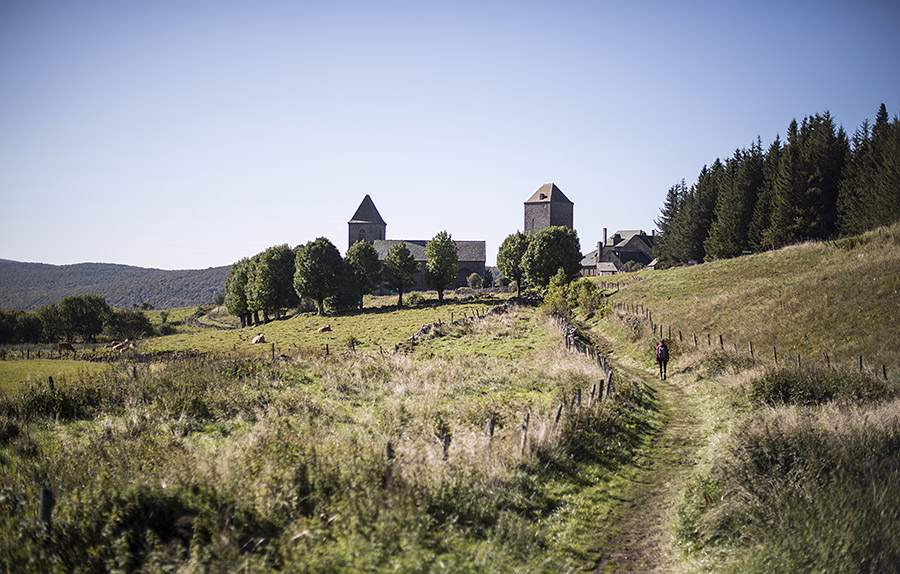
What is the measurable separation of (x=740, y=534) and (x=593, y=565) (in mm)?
2073

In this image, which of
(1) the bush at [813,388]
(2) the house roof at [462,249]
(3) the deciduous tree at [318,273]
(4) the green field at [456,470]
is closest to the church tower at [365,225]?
(2) the house roof at [462,249]

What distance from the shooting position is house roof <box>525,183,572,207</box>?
102 m

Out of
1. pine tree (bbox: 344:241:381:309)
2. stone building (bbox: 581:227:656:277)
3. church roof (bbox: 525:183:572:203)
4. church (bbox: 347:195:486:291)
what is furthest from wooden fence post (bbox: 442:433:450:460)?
church roof (bbox: 525:183:572:203)

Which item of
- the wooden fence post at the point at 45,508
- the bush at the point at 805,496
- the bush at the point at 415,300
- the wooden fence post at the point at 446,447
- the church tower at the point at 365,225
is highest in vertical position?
the church tower at the point at 365,225

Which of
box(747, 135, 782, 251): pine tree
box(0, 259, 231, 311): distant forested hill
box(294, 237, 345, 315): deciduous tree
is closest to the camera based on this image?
box(747, 135, 782, 251): pine tree

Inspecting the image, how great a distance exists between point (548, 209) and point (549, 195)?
10.1 feet

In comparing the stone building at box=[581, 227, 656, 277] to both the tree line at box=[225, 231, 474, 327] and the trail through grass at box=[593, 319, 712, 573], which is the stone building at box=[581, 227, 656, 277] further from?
the trail through grass at box=[593, 319, 712, 573]

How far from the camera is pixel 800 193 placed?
50.4m

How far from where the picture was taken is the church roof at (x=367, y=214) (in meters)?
109

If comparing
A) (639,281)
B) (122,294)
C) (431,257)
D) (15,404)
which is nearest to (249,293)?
(431,257)

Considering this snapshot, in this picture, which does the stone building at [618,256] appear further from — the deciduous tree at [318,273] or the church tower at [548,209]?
the deciduous tree at [318,273]

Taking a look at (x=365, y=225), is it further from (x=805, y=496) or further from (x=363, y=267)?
(x=805, y=496)

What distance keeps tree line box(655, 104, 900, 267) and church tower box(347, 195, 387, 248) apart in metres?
61.9

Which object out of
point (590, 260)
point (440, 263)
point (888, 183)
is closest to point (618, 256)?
point (590, 260)
